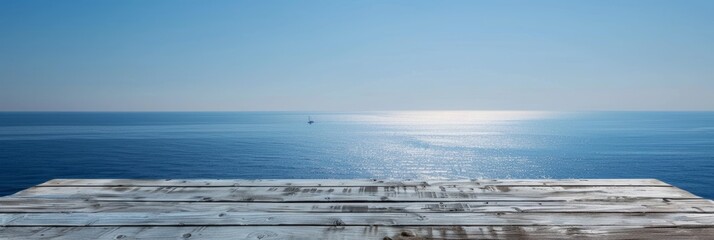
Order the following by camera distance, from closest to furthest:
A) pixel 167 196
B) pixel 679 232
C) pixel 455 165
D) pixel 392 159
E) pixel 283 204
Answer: pixel 679 232 → pixel 283 204 → pixel 167 196 → pixel 455 165 → pixel 392 159

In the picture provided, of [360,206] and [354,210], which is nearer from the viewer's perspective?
[354,210]

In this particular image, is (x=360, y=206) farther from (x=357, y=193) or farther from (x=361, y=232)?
(x=361, y=232)

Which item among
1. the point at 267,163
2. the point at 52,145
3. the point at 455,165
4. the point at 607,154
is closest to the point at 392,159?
the point at 455,165

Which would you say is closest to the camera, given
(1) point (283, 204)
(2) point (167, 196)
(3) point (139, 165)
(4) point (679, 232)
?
(4) point (679, 232)

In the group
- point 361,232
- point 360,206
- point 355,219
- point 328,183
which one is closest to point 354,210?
point 360,206

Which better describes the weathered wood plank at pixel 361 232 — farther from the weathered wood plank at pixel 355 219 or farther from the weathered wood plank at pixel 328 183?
the weathered wood plank at pixel 328 183

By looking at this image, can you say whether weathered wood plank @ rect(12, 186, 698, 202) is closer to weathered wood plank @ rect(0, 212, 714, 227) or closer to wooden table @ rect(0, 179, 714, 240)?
wooden table @ rect(0, 179, 714, 240)

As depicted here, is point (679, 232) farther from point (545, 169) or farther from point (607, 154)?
point (607, 154)
